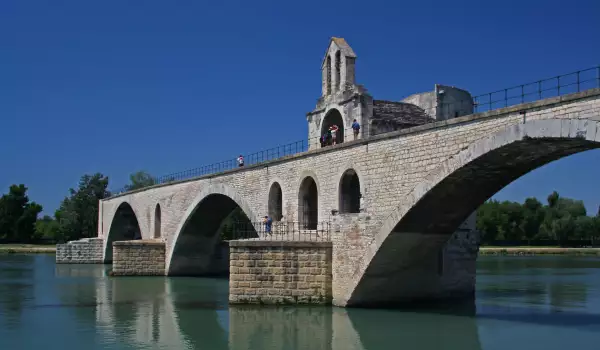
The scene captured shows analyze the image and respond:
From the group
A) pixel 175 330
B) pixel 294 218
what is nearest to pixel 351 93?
pixel 294 218

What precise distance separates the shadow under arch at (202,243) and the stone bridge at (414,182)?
8700 millimetres

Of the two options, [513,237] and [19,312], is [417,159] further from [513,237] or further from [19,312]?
[513,237]

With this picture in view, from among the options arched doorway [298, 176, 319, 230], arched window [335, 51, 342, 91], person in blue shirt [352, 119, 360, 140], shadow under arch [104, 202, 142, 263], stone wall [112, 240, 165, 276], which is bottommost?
stone wall [112, 240, 165, 276]

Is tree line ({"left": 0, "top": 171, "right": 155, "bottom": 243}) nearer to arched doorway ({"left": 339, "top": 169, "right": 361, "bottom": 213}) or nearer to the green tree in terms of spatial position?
the green tree

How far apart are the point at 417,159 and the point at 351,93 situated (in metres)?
7.73

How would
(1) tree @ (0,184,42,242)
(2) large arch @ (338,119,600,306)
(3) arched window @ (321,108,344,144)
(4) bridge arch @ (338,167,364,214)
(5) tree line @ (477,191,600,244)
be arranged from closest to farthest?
(2) large arch @ (338,119,600,306), (4) bridge arch @ (338,167,364,214), (3) arched window @ (321,108,344,144), (5) tree line @ (477,191,600,244), (1) tree @ (0,184,42,242)

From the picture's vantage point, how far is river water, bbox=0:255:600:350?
630 inches

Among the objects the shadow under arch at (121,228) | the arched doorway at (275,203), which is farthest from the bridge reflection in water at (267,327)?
the shadow under arch at (121,228)

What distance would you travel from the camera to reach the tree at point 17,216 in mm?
79125

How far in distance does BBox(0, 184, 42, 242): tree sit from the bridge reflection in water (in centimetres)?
6037

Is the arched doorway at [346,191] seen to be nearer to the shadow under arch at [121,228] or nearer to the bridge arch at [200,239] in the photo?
the bridge arch at [200,239]

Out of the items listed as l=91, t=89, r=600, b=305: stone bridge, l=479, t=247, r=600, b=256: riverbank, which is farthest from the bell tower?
l=479, t=247, r=600, b=256: riverbank

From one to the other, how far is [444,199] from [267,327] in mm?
5877

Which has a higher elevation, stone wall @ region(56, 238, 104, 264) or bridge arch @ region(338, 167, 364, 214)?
bridge arch @ region(338, 167, 364, 214)
